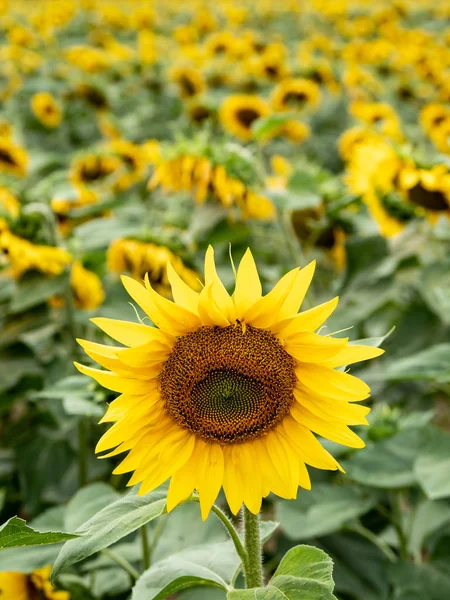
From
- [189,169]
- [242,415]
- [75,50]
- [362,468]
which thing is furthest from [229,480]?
[75,50]

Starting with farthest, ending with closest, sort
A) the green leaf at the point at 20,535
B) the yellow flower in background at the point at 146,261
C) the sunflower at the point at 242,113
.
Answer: the sunflower at the point at 242,113 < the yellow flower in background at the point at 146,261 < the green leaf at the point at 20,535

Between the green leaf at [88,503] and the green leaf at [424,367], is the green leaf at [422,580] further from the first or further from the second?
the green leaf at [88,503]

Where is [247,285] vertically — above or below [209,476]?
above

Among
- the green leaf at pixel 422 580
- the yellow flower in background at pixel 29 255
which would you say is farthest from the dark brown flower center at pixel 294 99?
the green leaf at pixel 422 580

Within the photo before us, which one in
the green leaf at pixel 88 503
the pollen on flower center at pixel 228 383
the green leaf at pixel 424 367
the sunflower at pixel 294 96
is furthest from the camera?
the sunflower at pixel 294 96

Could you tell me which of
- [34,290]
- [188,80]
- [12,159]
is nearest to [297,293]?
[34,290]

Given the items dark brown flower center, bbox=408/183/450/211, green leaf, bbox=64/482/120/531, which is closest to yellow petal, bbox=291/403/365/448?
green leaf, bbox=64/482/120/531

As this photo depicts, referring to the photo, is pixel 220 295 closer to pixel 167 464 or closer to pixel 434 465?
pixel 167 464

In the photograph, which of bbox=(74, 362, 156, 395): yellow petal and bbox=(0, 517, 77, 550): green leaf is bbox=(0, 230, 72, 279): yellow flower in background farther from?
bbox=(0, 517, 77, 550): green leaf
